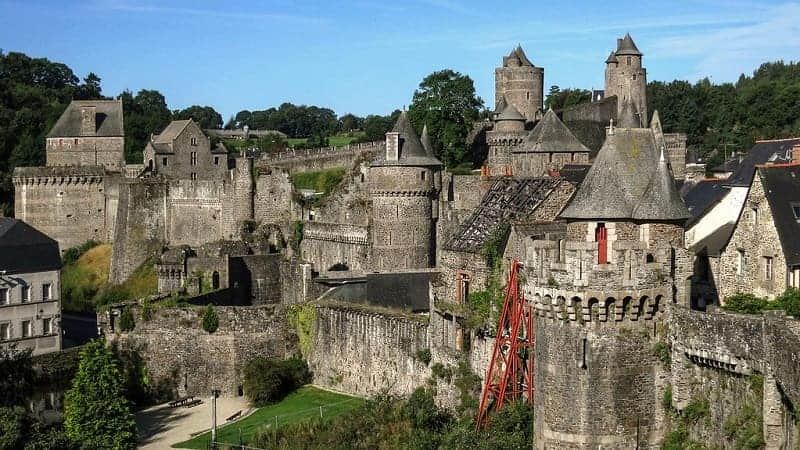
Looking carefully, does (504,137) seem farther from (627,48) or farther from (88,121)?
(88,121)

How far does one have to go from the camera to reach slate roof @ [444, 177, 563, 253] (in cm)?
3247

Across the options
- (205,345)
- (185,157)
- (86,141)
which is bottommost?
(205,345)

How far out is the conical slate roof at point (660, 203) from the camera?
23.7 meters

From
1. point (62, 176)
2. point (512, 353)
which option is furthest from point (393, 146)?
point (62, 176)

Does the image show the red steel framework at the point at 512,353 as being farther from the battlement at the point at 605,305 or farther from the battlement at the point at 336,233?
the battlement at the point at 336,233

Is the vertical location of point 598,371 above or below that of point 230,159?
below

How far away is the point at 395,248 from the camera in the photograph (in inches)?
1875

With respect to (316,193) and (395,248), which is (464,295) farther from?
(316,193)

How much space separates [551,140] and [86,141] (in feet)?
129

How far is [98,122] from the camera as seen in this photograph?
263 feet

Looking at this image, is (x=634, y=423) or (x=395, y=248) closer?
(x=634, y=423)

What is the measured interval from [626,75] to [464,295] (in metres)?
38.0

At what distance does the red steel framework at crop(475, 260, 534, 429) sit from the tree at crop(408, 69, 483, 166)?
39.0 metres

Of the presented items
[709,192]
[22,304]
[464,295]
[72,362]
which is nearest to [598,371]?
[464,295]
